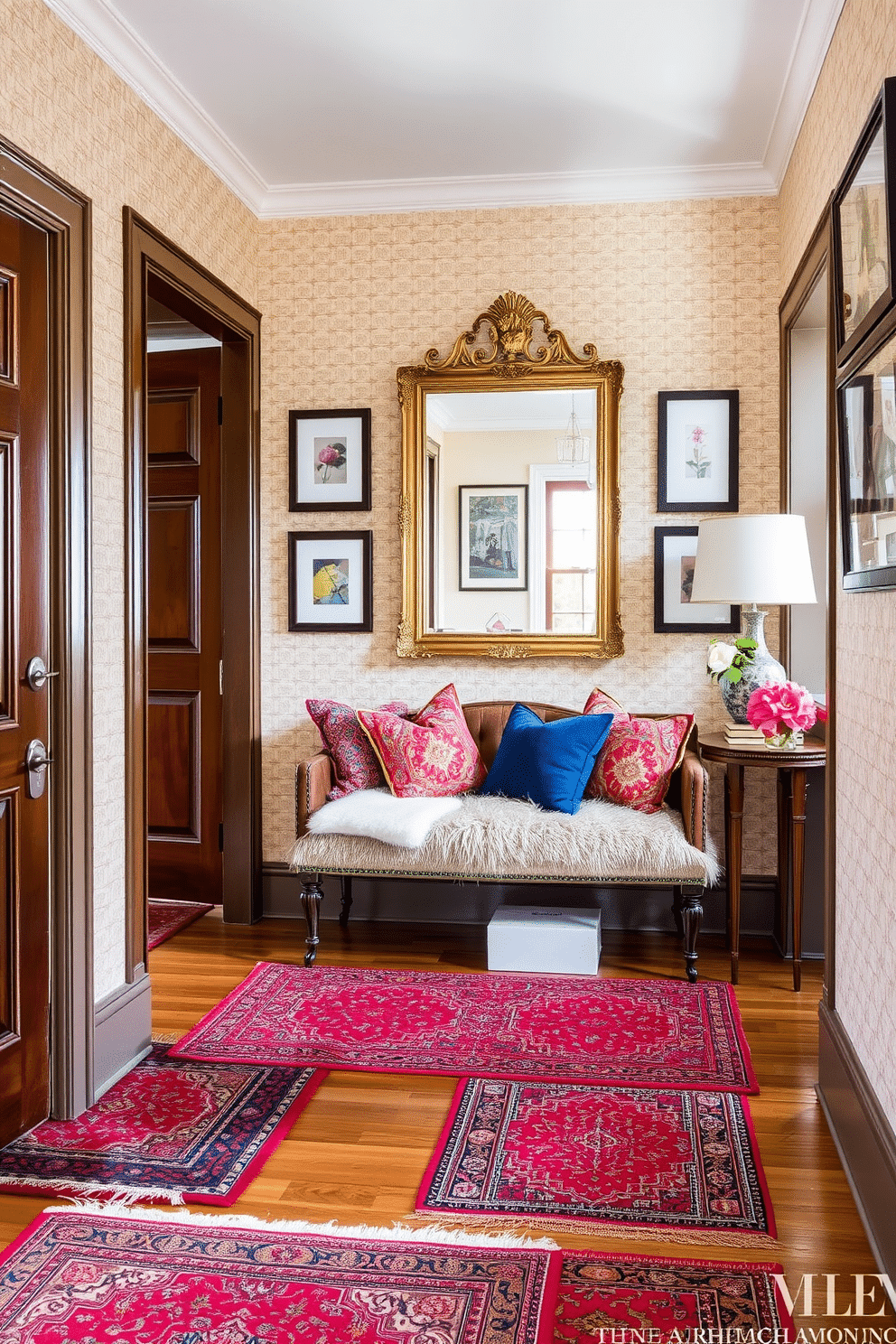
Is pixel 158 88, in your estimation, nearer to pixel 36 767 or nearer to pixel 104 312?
pixel 104 312

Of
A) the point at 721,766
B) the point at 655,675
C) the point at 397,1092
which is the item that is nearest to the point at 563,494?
the point at 655,675

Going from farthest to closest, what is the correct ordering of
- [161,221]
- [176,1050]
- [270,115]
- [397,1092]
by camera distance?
[270,115] < [161,221] < [176,1050] < [397,1092]

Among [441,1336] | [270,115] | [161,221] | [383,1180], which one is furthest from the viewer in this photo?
[270,115]

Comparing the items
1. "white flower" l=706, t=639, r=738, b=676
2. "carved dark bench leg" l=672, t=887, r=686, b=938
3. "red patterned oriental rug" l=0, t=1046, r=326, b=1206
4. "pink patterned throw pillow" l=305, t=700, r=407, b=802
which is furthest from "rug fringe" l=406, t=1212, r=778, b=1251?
"white flower" l=706, t=639, r=738, b=676

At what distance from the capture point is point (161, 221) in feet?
10.5

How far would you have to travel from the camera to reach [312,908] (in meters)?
3.62

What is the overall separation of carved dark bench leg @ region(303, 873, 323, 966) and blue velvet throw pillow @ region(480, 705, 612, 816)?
0.79m

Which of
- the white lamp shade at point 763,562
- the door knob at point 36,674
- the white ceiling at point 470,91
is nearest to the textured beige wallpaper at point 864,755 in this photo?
the white ceiling at point 470,91

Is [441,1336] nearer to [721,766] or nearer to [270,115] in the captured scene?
[721,766]

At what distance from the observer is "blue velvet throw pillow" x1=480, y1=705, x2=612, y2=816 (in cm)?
359

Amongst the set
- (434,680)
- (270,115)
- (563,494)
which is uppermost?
(270,115)

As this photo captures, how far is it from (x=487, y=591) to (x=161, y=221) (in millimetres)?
1746

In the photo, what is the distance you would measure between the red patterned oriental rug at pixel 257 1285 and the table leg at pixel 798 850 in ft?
5.55

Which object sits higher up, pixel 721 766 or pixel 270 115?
pixel 270 115
